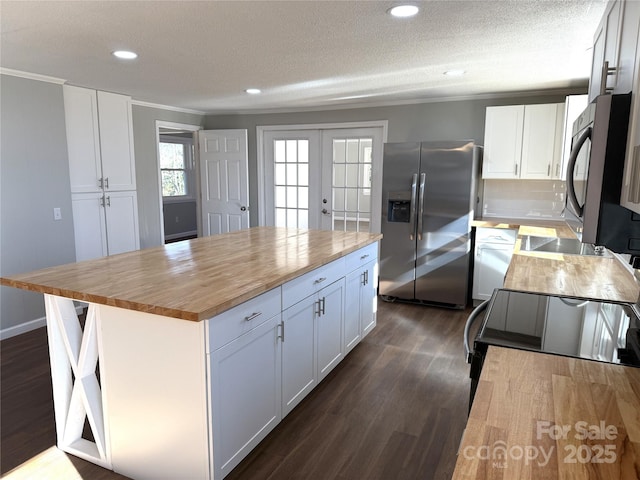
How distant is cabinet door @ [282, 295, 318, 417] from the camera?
2373 mm

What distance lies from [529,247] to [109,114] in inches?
166

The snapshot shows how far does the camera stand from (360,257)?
335cm

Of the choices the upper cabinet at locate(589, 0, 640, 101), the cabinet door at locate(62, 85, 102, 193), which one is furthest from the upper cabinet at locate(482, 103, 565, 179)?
the cabinet door at locate(62, 85, 102, 193)

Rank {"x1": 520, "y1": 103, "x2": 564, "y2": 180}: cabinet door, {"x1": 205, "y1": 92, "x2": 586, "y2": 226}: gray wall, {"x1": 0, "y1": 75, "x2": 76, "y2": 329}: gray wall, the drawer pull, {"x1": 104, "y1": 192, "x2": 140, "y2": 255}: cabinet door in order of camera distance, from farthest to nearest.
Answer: {"x1": 205, "y1": 92, "x2": 586, "y2": 226}: gray wall → {"x1": 104, "y1": 192, "x2": 140, "y2": 255}: cabinet door → {"x1": 520, "y1": 103, "x2": 564, "y2": 180}: cabinet door → {"x1": 0, "y1": 75, "x2": 76, "y2": 329}: gray wall → the drawer pull

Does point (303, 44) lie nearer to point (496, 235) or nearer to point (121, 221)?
point (496, 235)

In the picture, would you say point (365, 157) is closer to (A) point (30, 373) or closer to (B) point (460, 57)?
(B) point (460, 57)

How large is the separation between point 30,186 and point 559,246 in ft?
14.6

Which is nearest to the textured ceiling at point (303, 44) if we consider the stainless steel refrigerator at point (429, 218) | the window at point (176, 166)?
the stainless steel refrigerator at point (429, 218)

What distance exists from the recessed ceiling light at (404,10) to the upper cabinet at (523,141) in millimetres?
2570

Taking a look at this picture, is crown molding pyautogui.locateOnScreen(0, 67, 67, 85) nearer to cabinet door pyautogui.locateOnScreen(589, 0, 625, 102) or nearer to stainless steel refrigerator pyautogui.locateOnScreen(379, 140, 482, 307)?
stainless steel refrigerator pyautogui.locateOnScreen(379, 140, 482, 307)

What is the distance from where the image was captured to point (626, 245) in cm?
112

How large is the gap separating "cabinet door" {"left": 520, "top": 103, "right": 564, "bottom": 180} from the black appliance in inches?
113

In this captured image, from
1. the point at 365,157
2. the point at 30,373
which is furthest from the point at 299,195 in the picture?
the point at 30,373

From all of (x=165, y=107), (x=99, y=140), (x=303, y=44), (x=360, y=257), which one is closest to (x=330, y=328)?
(x=360, y=257)
